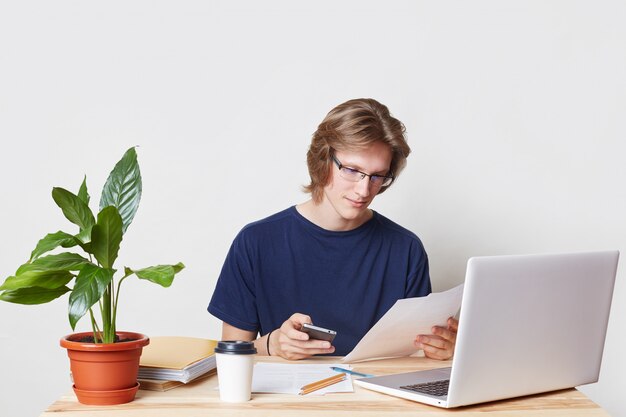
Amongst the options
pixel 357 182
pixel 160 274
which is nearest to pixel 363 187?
pixel 357 182

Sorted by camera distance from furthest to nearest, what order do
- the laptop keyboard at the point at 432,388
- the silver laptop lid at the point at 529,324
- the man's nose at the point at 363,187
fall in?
the man's nose at the point at 363,187
the laptop keyboard at the point at 432,388
the silver laptop lid at the point at 529,324

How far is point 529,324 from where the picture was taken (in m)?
1.52

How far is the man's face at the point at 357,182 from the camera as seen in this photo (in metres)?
2.28

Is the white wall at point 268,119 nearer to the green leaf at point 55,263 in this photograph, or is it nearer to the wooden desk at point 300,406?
the wooden desk at point 300,406

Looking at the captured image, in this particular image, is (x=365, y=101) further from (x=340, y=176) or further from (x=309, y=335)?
(x=309, y=335)

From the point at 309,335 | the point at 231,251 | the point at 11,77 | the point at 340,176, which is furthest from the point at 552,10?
the point at 11,77

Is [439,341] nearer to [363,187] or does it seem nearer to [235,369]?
[363,187]

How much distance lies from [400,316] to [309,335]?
24 cm

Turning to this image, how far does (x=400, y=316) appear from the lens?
5.89 ft

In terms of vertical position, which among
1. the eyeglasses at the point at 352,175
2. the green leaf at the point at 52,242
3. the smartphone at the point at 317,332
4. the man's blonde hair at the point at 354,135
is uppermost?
the man's blonde hair at the point at 354,135

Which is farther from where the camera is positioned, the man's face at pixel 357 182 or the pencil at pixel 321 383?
the man's face at pixel 357 182

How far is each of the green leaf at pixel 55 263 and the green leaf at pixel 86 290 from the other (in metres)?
0.04

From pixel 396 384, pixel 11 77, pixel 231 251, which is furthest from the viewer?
pixel 11 77


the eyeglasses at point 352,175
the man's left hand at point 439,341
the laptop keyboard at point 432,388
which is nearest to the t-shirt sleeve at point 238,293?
the eyeglasses at point 352,175
